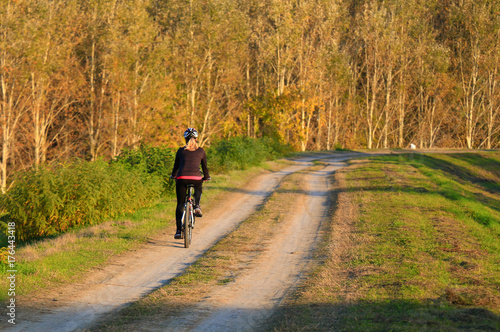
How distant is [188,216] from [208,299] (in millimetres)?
3503

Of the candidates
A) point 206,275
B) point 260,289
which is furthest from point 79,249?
point 260,289

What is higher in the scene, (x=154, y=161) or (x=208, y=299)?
(x=154, y=161)

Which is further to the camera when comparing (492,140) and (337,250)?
(492,140)

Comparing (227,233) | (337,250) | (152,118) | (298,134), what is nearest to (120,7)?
(152,118)

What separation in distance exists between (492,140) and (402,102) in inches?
467

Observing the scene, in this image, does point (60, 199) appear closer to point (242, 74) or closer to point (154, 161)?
point (154, 161)

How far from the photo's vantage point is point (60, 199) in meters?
13.4

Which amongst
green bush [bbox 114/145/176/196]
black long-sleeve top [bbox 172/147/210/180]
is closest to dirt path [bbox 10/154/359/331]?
black long-sleeve top [bbox 172/147/210/180]

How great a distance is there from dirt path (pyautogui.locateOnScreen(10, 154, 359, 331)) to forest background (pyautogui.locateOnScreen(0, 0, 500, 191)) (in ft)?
65.5

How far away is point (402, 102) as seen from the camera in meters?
57.9

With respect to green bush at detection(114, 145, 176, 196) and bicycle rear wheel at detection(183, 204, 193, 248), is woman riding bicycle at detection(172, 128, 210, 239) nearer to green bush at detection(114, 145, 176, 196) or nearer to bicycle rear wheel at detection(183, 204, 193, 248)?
bicycle rear wheel at detection(183, 204, 193, 248)

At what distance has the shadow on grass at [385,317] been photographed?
19.8ft

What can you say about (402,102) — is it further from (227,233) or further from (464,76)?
(227,233)

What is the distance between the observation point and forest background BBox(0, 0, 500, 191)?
34844 mm
